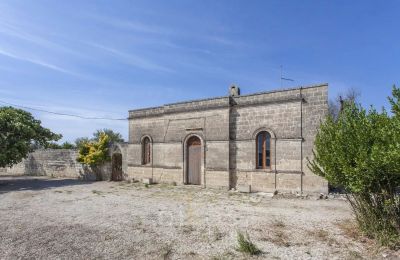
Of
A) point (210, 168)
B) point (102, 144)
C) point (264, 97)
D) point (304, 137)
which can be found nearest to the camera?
point (304, 137)

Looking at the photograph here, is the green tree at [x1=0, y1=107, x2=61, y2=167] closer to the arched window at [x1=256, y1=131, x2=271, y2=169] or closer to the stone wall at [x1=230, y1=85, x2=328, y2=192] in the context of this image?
the stone wall at [x1=230, y1=85, x2=328, y2=192]

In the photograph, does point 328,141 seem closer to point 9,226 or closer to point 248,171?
point 248,171

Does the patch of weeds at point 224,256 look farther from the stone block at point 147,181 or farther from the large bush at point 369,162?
the stone block at point 147,181

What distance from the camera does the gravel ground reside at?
626 cm

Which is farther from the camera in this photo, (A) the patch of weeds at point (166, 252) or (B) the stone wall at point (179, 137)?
(B) the stone wall at point (179, 137)

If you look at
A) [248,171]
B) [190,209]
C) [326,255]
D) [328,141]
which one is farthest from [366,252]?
[248,171]

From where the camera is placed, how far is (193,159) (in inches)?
682

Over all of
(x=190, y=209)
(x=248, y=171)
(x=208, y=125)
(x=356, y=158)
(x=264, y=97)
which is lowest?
(x=190, y=209)

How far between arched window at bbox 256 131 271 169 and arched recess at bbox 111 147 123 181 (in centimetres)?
1100

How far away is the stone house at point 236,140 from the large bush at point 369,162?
6192 mm

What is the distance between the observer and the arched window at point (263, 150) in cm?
1486

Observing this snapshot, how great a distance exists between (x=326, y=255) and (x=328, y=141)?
2882mm

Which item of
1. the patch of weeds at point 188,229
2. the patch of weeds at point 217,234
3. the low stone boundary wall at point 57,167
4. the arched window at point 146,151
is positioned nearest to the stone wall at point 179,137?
the arched window at point 146,151

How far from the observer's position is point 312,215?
9.74m
